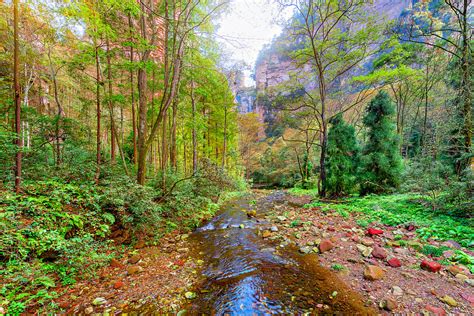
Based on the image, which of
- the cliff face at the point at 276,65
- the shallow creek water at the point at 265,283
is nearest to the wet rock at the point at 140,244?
the shallow creek water at the point at 265,283

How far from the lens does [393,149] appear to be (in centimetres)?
713

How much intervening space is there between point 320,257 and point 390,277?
1.06 meters

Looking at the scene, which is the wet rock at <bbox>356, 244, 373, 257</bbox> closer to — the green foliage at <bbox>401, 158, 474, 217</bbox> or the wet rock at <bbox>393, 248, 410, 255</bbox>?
the wet rock at <bbox>393, 248, 410, 255</bbox>

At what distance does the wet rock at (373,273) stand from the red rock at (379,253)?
437 millimetres

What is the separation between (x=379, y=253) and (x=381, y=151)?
575cm

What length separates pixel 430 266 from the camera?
2.55 m

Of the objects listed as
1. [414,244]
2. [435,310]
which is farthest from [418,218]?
[435,310]

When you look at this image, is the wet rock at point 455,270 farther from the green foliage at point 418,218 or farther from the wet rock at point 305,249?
the wet rock at point 305,249

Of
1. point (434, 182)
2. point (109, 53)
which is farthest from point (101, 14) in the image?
point (434, 182)

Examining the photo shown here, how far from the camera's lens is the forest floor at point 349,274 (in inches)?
85.8

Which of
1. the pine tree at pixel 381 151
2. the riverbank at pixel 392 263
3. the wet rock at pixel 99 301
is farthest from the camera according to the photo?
the pine tree at pixel 381 151

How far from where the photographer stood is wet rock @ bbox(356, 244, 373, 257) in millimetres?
3186

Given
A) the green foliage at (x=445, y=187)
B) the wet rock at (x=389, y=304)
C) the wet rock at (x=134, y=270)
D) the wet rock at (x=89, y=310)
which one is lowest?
the wet rock at (x=134, y=270)

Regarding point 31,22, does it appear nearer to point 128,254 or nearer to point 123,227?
point 123,227
